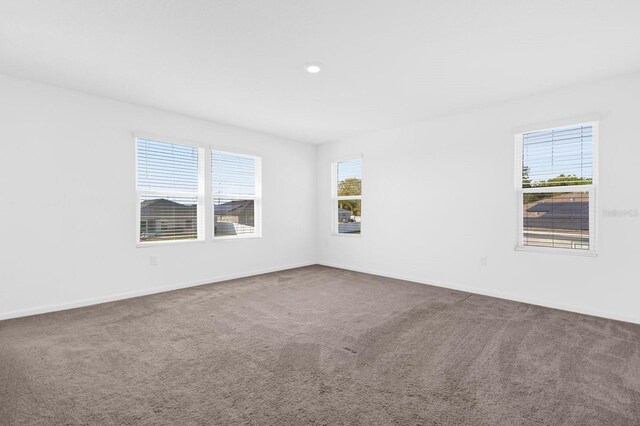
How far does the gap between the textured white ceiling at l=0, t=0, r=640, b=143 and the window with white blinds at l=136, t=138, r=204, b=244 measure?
0.73 m

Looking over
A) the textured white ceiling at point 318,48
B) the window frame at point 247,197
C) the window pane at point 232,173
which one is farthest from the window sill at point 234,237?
the textured white ceiling at point 318,48

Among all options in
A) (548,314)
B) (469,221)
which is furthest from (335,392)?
(469,221)

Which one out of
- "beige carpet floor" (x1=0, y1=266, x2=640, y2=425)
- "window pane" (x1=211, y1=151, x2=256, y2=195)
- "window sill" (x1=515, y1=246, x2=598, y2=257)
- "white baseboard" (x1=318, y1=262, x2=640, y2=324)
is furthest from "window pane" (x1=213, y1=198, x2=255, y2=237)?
"window sill" (x1=515, y1=246, x2=598, y2=257)

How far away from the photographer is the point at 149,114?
4.25 m

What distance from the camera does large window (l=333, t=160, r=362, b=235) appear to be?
5906 mm

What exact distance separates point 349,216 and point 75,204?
4.21 m

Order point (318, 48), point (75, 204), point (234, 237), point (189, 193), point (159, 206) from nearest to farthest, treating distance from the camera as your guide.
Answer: point (318, 48) → point (75, 204) → point (159, 206) → point (189, 193) → point (234, 237)

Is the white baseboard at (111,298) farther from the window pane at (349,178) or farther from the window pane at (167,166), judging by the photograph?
the window pane at (349,178)

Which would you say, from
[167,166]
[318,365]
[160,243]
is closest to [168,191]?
[167,166]

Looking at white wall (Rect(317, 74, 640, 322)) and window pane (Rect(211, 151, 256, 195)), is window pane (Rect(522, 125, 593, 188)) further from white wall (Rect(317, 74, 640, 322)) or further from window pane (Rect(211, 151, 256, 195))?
window pane (Rect(211, 151, 256, 195))

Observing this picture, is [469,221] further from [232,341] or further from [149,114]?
[149,114]

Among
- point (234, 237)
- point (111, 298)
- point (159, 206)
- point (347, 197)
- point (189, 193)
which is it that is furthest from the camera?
point (347, 197)

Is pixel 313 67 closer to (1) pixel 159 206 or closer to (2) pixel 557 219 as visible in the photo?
(1) pixel 159 206

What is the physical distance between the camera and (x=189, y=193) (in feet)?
15.3
